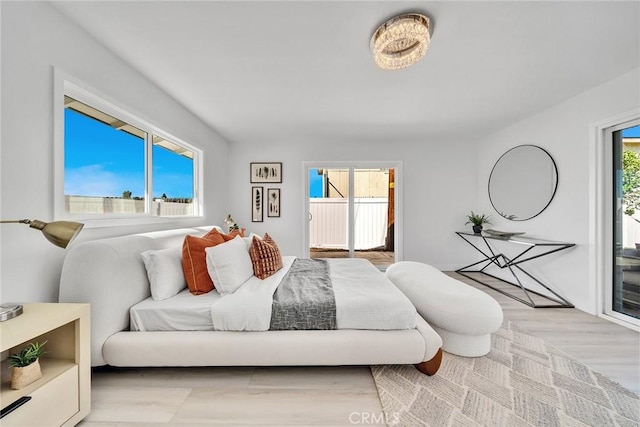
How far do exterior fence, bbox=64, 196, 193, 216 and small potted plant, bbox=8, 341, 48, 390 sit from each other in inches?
38.5

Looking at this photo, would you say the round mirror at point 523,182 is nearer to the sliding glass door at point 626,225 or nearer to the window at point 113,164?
the sliding glass door at point 626,225

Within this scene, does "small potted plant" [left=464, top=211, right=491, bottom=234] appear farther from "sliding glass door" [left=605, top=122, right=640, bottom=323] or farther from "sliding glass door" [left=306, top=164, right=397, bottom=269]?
"sliding glass door" [left=605, top=122, right=640, bottom=323]

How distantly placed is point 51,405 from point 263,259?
1.40m

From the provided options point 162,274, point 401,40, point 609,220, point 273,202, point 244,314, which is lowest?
point 244,314


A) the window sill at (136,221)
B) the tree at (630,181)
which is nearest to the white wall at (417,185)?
the window sill at (136,221)

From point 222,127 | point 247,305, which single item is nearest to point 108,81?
point 222,127

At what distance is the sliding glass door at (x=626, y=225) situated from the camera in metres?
2.36

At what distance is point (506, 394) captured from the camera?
1493 mm

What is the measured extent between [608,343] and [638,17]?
2387 mm

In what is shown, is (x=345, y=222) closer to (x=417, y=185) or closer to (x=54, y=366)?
(x=417, y=185)

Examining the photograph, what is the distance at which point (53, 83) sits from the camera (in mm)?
1550

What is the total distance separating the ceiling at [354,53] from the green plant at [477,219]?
5.21 ft

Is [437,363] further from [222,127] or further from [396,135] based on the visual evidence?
[222,127]

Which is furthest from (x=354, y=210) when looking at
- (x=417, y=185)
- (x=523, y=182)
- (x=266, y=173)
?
(x=523, y=182)
